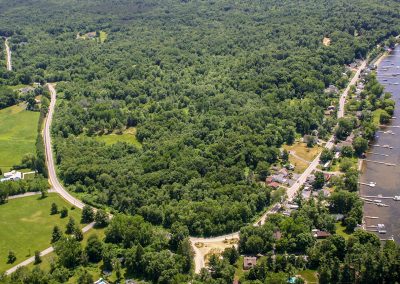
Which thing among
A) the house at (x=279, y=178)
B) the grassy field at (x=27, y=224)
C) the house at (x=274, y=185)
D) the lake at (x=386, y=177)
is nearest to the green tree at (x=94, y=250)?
the grassy field at (x=27, y=224)

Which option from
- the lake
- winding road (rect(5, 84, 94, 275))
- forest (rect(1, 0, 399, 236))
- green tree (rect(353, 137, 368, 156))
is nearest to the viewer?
winding road (rect(5, 84, 94, 275))

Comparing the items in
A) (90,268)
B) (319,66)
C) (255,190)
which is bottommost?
(90,268)

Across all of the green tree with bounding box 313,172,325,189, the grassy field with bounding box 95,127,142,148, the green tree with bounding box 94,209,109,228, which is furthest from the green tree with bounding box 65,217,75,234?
the green tree with bounding box 313,172,325,189

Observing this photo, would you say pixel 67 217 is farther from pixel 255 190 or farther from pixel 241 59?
pixel 241 59

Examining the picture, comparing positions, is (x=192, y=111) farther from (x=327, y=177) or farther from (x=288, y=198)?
Result: (x=288, y=198)

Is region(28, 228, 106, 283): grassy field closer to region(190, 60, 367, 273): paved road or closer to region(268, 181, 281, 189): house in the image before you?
region(190, 60, 367, 273): paved road

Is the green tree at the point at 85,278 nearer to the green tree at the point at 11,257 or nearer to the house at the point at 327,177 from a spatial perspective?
the green tree at the point at 11,257

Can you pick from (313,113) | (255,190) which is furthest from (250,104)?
(255,190)
